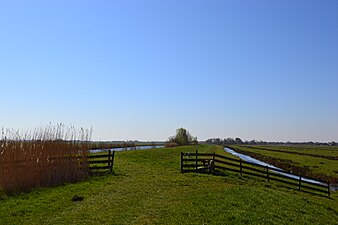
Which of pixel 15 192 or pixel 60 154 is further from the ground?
pixel 60 154

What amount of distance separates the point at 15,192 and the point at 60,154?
478cm

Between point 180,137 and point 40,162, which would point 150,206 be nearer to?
point 40,162

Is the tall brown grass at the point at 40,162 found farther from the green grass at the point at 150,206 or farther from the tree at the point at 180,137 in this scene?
the tree at the point at 180,137

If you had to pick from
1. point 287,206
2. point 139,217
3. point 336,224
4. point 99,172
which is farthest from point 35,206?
point 336,224

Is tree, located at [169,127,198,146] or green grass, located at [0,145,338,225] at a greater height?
tree, located at [169,127,198,146]

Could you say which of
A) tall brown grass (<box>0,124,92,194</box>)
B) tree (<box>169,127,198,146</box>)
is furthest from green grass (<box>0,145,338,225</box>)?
tree (<box>169,127,198,146</box>)

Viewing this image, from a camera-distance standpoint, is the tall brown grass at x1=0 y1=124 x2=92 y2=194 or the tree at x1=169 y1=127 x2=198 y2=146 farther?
the tree at x1=169 y1=127 x2=198 y2=146

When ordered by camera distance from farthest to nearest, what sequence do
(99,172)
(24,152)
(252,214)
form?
1. (99,172)
2. (24,152)
3. (252,214)

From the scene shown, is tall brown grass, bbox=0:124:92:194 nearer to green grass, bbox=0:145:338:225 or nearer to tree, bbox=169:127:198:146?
green grass, bbox=0:145:338:225

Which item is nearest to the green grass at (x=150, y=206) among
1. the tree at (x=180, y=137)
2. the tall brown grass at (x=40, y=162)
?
the tall brown grass at (x=40, y=162)

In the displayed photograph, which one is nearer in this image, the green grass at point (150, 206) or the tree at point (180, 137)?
the green grass at point (150, 206)

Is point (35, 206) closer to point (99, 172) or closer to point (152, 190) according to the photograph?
point (152, 190)

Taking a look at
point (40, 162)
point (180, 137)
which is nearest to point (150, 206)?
point (40, 162)

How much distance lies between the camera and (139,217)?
11.5 meters
